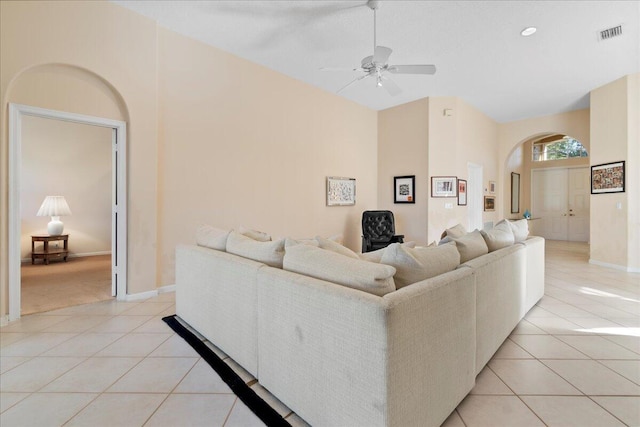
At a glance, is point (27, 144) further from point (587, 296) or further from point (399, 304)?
point (587, 296)

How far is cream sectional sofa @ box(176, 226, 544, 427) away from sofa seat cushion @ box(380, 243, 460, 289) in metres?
0.05

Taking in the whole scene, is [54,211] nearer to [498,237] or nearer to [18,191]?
[18,191]

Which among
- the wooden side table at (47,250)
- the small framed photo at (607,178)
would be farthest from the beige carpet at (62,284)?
the small framed photo at (607,178)

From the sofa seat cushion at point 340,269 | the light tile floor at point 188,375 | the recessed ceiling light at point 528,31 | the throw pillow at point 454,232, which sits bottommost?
the light tile floor at point 188,375

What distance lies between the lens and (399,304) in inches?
43.7

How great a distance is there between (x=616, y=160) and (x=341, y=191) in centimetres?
462

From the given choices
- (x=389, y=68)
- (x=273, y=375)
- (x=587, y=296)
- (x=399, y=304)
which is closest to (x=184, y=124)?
(x=389, y=68)

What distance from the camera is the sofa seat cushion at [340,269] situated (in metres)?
1.25

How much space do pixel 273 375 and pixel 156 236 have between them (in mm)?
2507

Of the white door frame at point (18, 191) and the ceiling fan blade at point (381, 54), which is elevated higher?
the ceiling fan blade at point (381, 54)

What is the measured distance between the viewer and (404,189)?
5.85 m

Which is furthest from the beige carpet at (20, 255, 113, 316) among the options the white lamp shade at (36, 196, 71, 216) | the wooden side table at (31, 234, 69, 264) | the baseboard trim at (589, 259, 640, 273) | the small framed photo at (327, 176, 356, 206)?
the baseboard trim at (589, 259, 640, 273)

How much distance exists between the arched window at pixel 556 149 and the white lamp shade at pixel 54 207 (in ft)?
39.0

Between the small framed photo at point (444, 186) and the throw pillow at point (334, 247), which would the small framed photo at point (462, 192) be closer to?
the small framed photo at point (444, 186)
